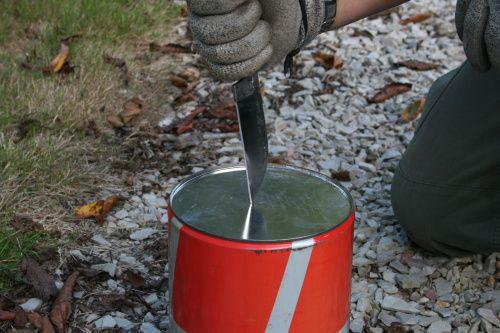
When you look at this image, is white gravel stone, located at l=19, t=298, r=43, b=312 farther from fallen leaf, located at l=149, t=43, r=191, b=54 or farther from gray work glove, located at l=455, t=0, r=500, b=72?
fallen leaf, located at l=149, t=43, r=191, b=54

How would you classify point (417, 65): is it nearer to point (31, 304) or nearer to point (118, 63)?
point (118, 63)

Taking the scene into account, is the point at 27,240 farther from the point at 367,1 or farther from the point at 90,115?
the point at 367,1

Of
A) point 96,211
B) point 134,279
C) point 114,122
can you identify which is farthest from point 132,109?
point 134,279

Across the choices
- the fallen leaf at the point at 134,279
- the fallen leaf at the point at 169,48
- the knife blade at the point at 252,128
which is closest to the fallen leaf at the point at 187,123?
the fallen leaf at the point at 169,48

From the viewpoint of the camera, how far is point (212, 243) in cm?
171

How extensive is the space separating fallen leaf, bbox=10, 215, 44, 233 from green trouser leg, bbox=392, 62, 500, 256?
3.73 ft

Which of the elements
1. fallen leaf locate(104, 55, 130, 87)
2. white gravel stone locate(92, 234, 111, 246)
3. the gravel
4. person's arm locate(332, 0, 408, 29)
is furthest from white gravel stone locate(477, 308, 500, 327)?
fallen leaf locate(104, 55, 130, 87)

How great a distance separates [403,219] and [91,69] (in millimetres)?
1556

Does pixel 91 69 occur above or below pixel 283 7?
below

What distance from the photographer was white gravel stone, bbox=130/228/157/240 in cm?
259

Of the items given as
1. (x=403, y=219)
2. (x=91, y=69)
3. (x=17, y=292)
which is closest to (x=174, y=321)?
(x=17, y=292)

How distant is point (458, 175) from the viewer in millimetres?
2486

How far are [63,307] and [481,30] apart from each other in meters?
1.31

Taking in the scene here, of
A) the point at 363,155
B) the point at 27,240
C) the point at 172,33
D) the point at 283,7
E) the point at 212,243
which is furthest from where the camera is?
the point at 172,33
